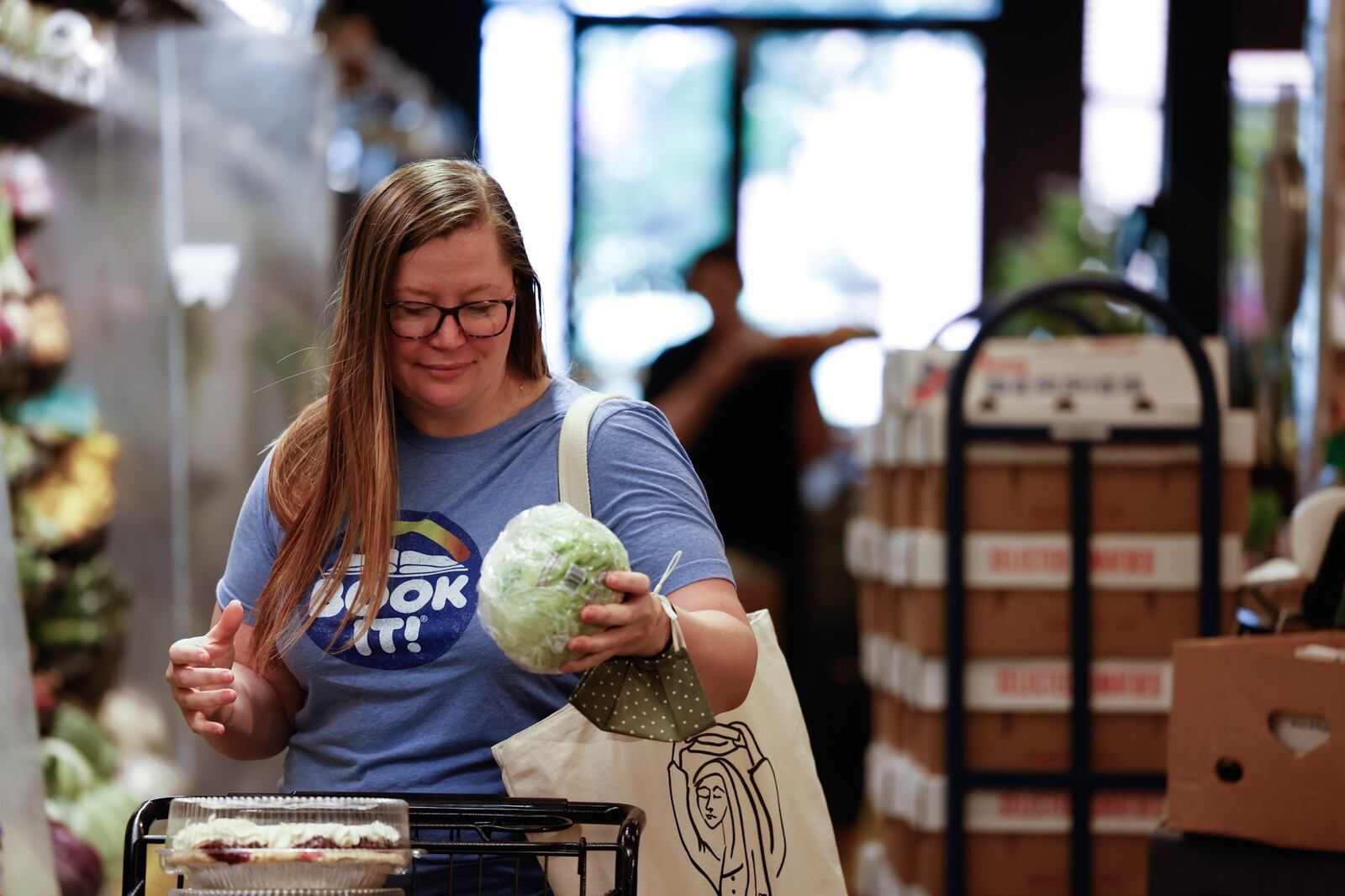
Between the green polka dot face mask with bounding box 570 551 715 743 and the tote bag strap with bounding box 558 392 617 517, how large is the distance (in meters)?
0.26

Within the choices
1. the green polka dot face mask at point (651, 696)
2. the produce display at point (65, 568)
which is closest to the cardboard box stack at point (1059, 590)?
the produce display at point (65, 568)

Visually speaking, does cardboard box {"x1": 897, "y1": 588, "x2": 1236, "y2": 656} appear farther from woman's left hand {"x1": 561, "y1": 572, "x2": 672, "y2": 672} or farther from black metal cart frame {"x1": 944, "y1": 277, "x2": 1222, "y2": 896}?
woman's left hand {"x1": 561, "y1": 572, "x2": 672, "y2": 672}

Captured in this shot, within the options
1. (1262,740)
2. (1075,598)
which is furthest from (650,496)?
(1075,598)

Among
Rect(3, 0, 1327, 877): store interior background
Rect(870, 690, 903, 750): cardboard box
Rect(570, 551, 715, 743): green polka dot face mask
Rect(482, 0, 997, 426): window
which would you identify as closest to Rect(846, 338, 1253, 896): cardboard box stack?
Rect(870, 690, 903, 750): cardboard box

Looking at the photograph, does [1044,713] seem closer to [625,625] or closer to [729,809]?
[729,809]

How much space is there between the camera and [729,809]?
1818mm

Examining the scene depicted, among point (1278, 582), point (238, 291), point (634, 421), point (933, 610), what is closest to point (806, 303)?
point (238, 291)

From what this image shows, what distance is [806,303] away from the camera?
30.1 ft

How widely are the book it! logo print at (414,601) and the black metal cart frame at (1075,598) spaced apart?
205 cm

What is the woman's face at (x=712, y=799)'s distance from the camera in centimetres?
181

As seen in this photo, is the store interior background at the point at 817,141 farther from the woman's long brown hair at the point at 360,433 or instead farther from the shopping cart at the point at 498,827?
the shopping cart at the point at 498,827

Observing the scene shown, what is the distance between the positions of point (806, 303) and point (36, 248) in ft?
18.6

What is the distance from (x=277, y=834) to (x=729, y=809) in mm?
622

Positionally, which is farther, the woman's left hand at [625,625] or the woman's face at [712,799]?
the woman's face at [712,799]
